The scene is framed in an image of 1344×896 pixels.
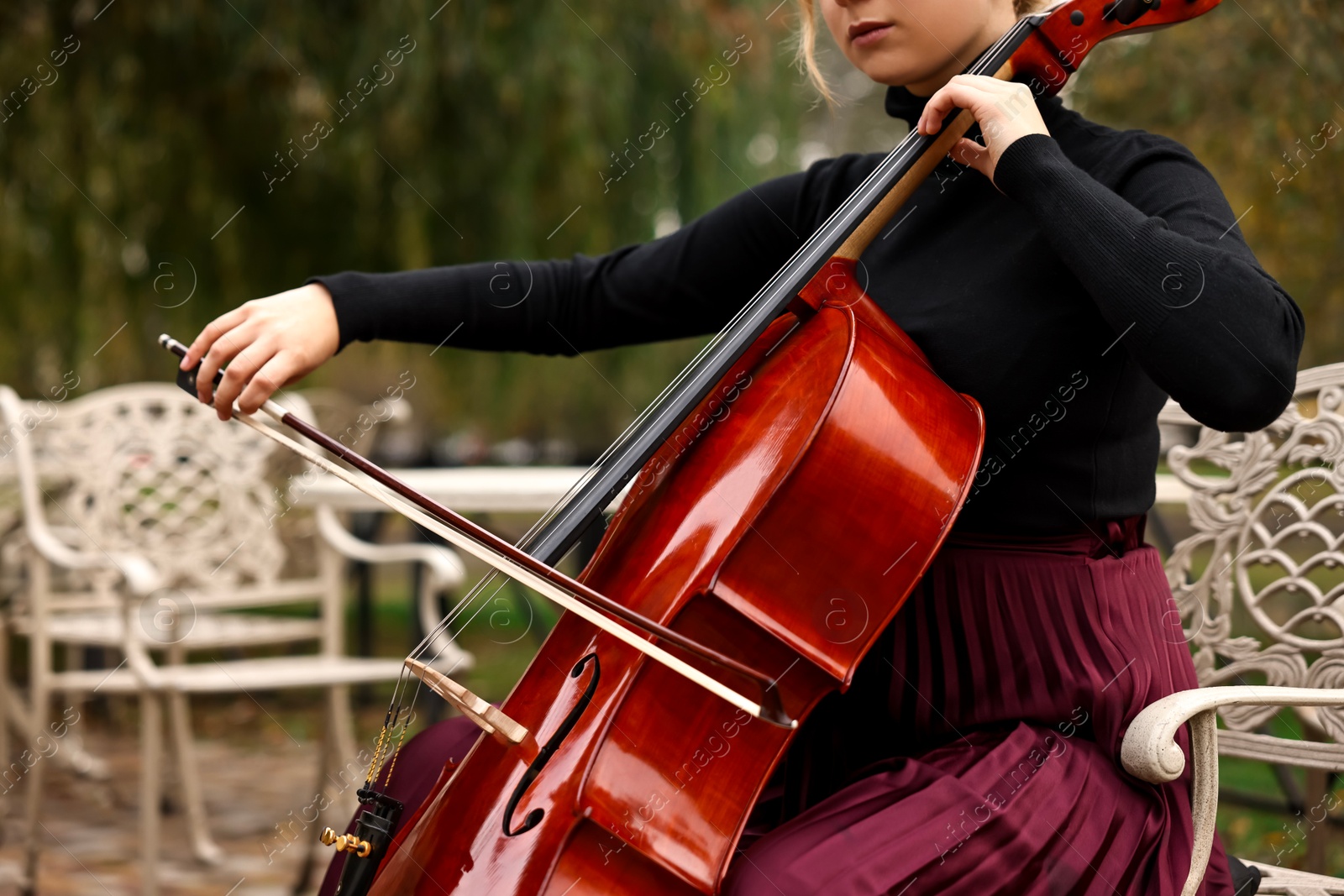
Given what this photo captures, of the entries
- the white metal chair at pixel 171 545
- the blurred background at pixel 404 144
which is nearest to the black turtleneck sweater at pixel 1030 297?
the white metal chair at pixel 171 545

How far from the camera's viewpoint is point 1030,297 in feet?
3.89

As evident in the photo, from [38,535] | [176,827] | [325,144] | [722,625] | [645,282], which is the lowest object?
[176,827]

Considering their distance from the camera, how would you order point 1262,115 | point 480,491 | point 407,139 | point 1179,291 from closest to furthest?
point 1179,291 → point 480,491 → point 1262,115 → point 407,139

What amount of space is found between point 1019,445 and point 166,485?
2.68m

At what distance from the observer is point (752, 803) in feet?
3.43

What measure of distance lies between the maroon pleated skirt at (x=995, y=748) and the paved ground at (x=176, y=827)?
5.45 ft

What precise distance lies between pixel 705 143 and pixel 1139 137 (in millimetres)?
4148

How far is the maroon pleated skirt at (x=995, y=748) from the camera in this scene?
990 millimetres

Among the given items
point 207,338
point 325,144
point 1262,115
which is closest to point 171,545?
point 325,144

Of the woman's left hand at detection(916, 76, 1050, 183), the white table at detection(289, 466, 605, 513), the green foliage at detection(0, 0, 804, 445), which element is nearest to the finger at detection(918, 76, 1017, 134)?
the woman's left hand at detection(916, 76, 1050, 183)

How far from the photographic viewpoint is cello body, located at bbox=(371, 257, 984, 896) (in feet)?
3.22

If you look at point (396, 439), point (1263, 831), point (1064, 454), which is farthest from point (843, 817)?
point (396, 439)

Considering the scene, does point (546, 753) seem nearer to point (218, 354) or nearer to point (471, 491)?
point (218, 354)

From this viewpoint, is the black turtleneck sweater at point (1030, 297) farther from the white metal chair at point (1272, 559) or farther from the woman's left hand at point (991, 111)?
the white metal chair at point (1272, 559)
